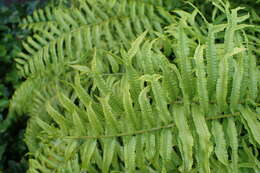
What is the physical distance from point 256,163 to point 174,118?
247mm

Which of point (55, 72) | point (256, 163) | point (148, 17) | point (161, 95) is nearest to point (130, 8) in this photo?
point (148, 17)

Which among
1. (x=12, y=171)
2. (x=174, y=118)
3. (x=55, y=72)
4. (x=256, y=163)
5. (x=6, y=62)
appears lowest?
(x=12, y=171)

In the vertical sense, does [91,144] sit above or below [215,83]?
below

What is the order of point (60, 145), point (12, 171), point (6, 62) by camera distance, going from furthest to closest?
point (6, 62)
point (12, 171)
point (60, 145)

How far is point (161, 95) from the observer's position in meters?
0.80

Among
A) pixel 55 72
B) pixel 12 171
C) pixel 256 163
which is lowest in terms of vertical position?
pixel 12 171

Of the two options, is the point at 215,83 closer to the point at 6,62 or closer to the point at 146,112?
the point at 146,112

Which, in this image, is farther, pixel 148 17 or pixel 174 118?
pixel 148 17

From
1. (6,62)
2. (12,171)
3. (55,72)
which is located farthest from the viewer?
(6,62)

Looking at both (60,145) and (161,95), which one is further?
(60,145)

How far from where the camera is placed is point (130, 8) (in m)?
1.44

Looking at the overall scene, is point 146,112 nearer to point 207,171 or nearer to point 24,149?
point 207,171

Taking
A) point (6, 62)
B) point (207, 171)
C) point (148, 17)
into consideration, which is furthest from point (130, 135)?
point (6, 62)

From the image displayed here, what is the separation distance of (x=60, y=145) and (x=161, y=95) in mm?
696
